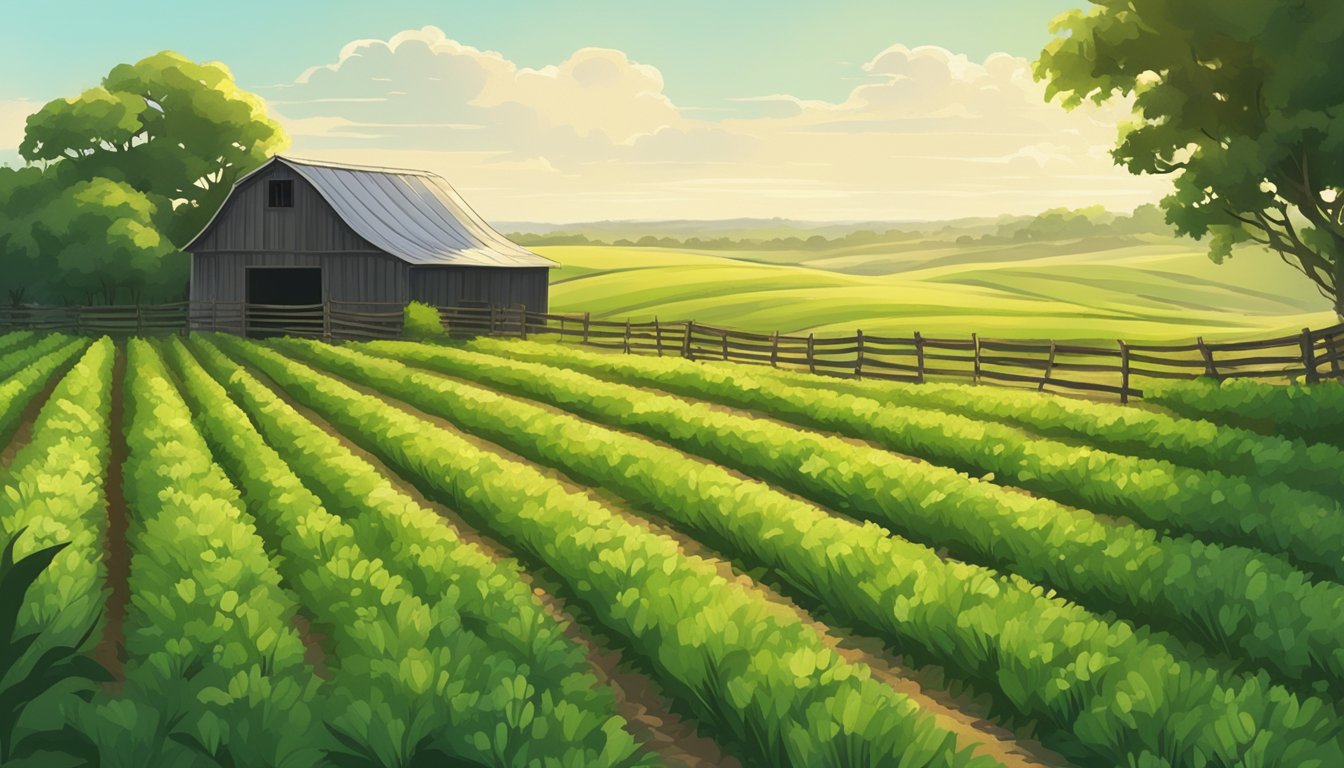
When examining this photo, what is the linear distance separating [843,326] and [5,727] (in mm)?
68264

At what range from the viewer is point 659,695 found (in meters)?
8.41

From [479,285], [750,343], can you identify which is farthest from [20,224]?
[750,343]

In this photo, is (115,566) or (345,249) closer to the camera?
(115,566)

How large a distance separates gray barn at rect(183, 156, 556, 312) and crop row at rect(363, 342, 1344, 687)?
1179 inches

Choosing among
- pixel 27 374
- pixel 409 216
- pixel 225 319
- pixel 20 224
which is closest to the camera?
pixel 27 374

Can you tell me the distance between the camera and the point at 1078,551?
1103cm

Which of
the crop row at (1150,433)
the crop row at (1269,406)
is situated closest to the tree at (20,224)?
the crop row at (1150,433)

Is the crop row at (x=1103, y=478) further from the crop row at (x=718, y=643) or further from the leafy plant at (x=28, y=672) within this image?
the leafy plant at (x=28, y=672)

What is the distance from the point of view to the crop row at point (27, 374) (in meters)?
21.7

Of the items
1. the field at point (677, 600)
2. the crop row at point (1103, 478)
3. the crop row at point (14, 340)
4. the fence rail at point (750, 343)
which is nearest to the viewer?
the field at point (677, 600)

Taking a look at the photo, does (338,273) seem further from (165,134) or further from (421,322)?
(165,134)

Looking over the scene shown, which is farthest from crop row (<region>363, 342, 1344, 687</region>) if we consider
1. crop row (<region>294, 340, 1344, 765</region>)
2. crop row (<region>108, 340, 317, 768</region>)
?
crop row (<region>108, 340, 317, 768</region>)

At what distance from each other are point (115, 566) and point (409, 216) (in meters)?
40.7

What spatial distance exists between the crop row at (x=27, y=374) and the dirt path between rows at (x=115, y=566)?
1703 mm
